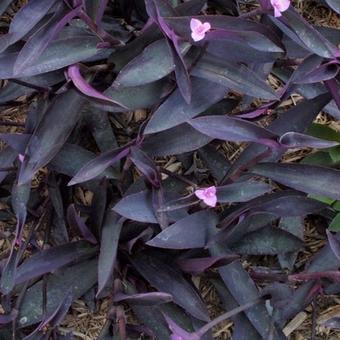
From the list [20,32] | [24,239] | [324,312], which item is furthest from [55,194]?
[324,312]

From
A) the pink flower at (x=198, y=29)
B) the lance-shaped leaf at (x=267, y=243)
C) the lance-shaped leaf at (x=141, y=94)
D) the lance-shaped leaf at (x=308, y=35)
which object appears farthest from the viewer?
the lance-shaped leaf at (x=267, y=243)

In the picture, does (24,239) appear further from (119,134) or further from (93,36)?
(93,36)

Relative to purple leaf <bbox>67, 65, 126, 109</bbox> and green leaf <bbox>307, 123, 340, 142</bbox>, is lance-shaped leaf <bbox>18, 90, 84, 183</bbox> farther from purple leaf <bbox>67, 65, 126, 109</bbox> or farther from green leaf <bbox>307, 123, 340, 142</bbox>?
green leaf <bbox>307, 123, 340, 142</bbox>

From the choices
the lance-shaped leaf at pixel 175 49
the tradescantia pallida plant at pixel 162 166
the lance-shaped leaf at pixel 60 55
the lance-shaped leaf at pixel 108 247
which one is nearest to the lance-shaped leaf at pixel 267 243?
the tradescantia pallida plant at pixel 162 166

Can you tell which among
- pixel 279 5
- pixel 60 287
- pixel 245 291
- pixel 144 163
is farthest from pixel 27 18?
pixel 245 291

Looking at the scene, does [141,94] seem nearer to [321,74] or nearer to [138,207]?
[138,207]

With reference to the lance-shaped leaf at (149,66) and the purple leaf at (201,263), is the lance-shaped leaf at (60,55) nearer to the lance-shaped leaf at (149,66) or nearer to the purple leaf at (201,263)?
the lance-shaped leaf at (149,66)
